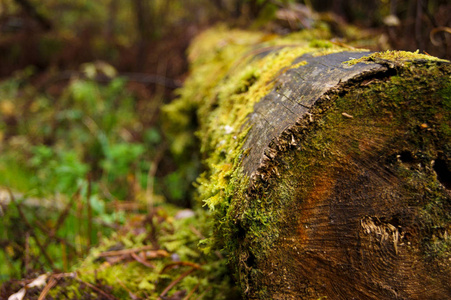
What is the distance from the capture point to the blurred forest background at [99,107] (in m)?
2.49

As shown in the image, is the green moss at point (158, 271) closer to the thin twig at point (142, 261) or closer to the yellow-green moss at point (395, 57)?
the thin twig at point (142, 261)

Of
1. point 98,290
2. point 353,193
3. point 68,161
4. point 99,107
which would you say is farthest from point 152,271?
point 99,107

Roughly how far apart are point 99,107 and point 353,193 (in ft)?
15.8

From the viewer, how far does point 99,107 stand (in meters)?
5.00

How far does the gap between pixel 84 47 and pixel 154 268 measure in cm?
648

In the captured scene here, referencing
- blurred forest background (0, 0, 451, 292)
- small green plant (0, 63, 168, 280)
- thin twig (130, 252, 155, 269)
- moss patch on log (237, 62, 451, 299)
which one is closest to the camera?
moss patch on log (237, 62, 451, 299)

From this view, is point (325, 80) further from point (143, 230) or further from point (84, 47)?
point (84, 47)

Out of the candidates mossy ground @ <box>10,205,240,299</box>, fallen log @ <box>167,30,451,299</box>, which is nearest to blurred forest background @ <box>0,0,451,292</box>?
mossy ground @ <box>10,205,240,299</box>

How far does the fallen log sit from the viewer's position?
108 cm

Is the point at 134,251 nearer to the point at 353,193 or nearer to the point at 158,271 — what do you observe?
the point at 158,271

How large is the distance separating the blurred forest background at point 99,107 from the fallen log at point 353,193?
1181mm

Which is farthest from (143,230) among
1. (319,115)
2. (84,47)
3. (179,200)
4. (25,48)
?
(25,48)

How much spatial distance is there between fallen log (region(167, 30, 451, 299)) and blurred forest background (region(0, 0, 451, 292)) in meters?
1.18

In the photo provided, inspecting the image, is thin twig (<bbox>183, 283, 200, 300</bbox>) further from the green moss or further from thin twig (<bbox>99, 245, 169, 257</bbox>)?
thin twig (<bbox>99, 245, 169, 257</bbox>)
